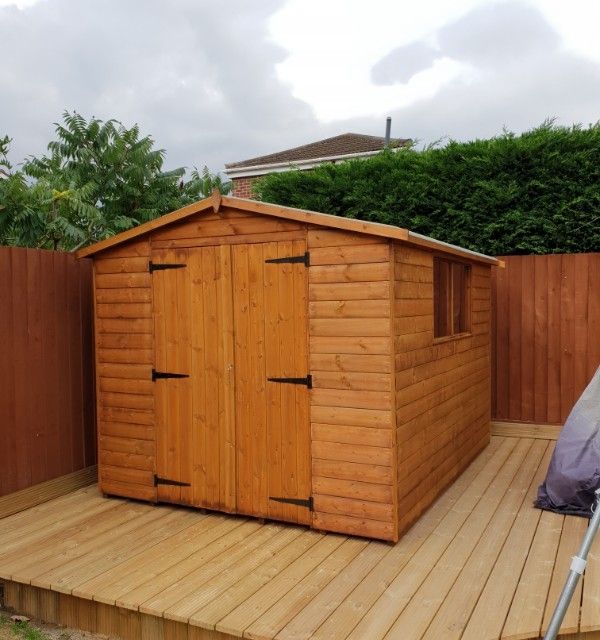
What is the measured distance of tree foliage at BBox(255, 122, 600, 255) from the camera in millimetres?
6902

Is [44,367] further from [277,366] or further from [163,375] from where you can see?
[277,366]

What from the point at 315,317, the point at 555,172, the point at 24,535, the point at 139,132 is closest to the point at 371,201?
the point at 555,172

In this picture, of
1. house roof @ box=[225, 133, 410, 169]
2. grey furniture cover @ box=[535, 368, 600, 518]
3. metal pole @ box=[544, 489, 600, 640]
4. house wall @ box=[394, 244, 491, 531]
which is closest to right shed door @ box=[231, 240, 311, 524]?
house wall @ box=[394, 244, 491, 531]

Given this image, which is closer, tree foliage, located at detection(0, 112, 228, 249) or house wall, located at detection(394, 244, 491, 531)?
house wall, located at detection(394, 244, 491, 531)

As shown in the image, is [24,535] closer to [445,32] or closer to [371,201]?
[371,201]

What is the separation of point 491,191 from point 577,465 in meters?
3.68

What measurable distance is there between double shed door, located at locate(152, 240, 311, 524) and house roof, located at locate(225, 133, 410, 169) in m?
10.5

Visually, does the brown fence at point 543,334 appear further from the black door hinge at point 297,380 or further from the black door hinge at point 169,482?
the black door hinge at point 169,482

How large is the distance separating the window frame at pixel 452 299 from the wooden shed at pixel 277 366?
5cm

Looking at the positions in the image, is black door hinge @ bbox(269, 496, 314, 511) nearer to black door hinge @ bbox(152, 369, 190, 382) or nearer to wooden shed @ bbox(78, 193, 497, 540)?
wooden shed @ bbox(78, 193, 497, 540)

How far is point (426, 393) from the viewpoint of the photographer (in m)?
4.77

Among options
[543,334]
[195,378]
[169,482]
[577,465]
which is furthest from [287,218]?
[543,334]

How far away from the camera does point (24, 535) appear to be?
4340 mm

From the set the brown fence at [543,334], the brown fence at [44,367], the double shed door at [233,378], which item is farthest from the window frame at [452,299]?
the brown fence at [44,367]
